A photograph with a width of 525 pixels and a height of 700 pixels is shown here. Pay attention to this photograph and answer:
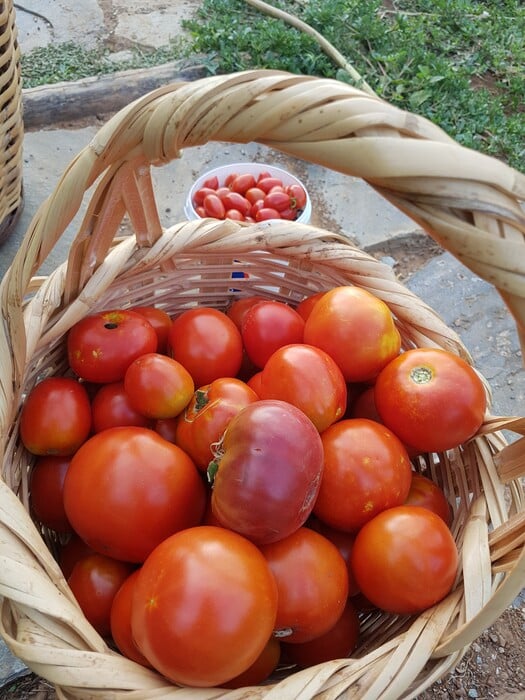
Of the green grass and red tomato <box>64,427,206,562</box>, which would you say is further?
the green grass

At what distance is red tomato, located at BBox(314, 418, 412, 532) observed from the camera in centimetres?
91

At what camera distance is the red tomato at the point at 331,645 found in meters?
0.90

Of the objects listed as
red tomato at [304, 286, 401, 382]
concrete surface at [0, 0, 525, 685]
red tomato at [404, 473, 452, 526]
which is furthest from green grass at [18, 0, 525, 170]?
red tomato at [404, 473, 452, 526]

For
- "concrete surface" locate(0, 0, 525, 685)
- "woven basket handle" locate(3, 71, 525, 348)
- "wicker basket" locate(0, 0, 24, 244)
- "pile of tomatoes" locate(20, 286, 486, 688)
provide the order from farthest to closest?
"concrete surface" locate(0, 0, 525, 685) → "wicker basket" locate(0, 0, 24, 244) → "pile of tomatoes" locate(20, 286, 486, 688) → "woven basket handle" locate(3, 71, 525, 348)

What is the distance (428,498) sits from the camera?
3.27 ft

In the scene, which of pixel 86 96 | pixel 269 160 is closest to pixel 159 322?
pixel 269 160

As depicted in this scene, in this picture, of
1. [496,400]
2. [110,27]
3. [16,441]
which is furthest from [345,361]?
[110,27]

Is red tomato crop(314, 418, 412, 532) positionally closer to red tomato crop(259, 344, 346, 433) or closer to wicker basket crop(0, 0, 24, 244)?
red tomato crop(259, 344, 346, 433)

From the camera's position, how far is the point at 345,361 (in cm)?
105

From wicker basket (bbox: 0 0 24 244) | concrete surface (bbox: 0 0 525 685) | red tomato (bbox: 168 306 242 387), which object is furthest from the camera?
concrete surface (bbox: 0 0 525 685)

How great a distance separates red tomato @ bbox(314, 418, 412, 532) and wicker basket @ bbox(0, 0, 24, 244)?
1329 millimetres

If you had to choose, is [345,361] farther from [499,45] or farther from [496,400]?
[499,45]

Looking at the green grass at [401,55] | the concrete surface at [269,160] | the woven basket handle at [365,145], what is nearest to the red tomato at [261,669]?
the woven basket handle at [365,145]

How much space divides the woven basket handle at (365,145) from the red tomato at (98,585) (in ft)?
1.83
